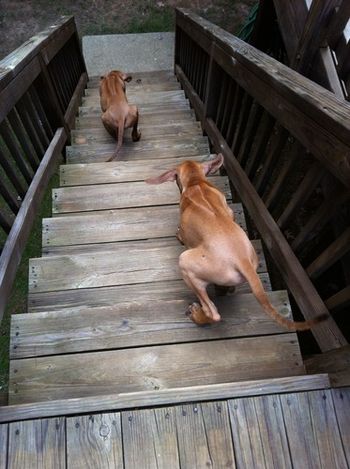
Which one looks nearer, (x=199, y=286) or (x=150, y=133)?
(x=199, y=286)

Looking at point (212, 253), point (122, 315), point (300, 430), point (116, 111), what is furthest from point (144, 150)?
point (300, 430)

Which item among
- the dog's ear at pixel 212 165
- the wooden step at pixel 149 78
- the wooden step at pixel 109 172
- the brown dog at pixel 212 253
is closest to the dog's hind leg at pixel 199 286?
the brown dog at pixel 212 253

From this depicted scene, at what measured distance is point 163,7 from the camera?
23.1 ft

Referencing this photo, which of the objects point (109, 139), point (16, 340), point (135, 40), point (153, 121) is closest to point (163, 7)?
point (135, 40)

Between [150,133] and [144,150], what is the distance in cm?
37

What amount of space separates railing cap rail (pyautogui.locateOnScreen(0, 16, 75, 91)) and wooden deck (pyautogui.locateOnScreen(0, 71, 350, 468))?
0.98m

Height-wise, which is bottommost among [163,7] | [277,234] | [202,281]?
[163,7]

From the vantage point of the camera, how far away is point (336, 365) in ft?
5.56

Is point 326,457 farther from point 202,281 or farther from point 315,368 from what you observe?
point 202,281

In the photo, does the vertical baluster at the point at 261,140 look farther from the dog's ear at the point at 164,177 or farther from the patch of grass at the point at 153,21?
the patch of grass at the point at 153,21

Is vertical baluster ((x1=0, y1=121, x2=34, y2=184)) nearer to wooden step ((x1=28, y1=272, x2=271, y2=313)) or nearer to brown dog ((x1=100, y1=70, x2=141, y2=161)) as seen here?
wooden step ((x1=28, y1=272, x2=271, y2=313))

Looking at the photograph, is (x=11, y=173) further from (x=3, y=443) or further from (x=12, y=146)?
(x=3, y=443)

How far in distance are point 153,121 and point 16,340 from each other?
3.39 meters

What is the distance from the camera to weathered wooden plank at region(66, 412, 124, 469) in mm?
1554
